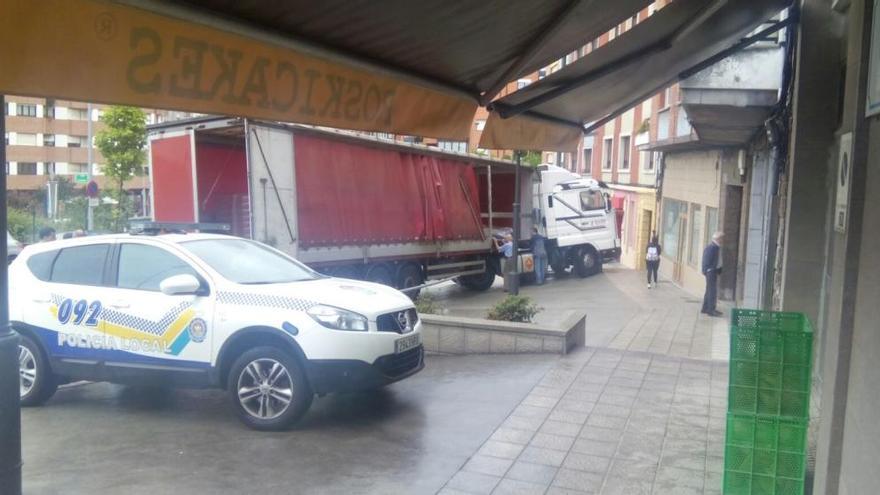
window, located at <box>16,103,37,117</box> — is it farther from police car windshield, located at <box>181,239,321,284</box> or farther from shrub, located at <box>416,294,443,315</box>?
police car windshield, located at <box>181,239,321,284</box>

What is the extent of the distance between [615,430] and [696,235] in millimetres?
15015

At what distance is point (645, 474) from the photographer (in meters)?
5.62

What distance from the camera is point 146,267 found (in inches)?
287

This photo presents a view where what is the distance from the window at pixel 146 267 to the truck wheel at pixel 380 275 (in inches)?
321

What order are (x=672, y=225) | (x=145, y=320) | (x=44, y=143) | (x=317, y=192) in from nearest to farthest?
(x=145, y=320), (x=317, y=192), (x=672, y=225), (x=44, y=143)

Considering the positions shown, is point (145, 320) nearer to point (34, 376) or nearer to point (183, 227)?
point (34, 376)

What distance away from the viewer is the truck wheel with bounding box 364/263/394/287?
1555 cm

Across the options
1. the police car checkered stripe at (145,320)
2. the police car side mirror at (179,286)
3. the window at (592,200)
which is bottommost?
the police car checkered stripe at (145,320)

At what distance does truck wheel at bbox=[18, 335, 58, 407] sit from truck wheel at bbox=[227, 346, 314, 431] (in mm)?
2031

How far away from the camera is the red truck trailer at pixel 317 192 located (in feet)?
42.3

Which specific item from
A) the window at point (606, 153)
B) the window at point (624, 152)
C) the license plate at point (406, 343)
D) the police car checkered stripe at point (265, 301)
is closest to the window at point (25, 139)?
the window at point (606, 153)

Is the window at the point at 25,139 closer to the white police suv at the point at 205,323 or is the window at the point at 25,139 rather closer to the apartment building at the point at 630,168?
the apartment building at the point at 630,168

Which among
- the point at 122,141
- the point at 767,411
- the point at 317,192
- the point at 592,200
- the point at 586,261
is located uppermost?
the point at 122,141

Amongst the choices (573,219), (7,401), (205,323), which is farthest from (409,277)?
(7,401)
